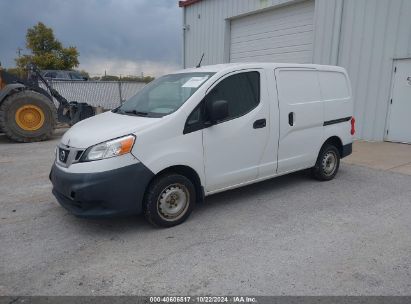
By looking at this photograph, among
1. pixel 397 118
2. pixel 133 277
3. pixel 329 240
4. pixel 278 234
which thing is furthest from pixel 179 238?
pixel 397 118

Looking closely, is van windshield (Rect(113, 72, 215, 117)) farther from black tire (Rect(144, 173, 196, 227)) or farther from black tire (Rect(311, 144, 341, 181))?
black tire (Rect(311, 144, 341, 181))

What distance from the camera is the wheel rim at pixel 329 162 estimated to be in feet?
19.2

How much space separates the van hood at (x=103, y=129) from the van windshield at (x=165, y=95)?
213mm

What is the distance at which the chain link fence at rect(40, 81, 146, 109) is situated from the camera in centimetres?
1715

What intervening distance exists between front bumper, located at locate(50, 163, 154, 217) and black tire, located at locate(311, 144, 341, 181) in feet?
10.3

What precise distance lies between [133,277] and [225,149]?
1903mm

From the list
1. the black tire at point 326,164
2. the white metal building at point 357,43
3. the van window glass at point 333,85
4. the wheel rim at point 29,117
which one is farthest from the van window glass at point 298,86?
the wheel rim at point 29,117

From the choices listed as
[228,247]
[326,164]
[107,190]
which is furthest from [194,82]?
[326,164]

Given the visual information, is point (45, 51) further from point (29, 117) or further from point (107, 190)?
point (107, 190)

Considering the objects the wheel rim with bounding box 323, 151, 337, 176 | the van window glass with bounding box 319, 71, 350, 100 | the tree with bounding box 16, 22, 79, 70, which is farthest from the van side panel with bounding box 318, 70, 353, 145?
the tree with bounding box 16, 22, 79, 70

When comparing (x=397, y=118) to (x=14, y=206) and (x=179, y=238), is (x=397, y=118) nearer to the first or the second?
(x=179, y=238)

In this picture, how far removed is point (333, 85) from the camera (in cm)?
580

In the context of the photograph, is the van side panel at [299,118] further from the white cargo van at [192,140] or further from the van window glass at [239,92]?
the van window glass at [239,92]

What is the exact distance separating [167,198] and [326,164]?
3.12 m
